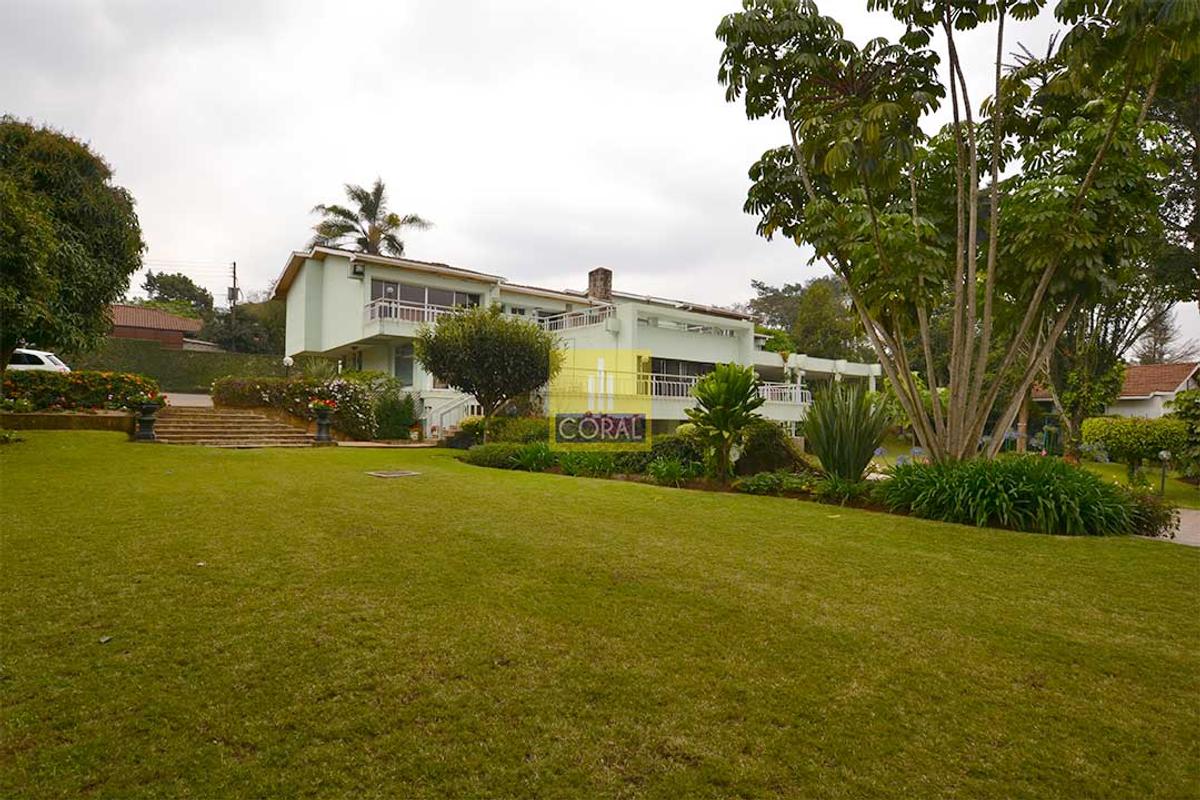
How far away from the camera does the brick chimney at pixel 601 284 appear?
2903 centimetres

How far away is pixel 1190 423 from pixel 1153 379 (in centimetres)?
2844

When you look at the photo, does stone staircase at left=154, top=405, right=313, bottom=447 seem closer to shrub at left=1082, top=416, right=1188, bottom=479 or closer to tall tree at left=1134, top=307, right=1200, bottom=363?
shrub at left=1082, top=416, right=1188, bottom=479

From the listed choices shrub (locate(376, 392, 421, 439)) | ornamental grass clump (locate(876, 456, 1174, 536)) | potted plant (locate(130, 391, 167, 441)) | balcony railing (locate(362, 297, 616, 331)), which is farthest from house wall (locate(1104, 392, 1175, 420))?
potted plant (locate(130, 391, 167, 441))

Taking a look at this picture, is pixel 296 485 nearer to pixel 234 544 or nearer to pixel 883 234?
pixel 234 544

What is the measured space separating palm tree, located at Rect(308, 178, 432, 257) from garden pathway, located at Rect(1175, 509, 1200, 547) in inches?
1213

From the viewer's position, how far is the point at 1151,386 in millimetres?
31969

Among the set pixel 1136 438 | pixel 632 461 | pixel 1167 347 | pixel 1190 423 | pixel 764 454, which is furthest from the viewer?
pixel 1167 347

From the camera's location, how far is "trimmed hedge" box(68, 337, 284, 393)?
88.4 ft

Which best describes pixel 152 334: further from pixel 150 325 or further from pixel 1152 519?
pixel 1152 519

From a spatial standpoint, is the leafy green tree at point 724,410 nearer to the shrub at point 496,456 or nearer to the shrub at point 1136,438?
the shrub at point 496,456

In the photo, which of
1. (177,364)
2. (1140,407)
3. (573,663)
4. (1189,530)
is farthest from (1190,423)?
(177,364)

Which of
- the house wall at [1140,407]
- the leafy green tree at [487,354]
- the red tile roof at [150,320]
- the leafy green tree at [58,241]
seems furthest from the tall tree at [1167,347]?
the red tile roof at [150,320]

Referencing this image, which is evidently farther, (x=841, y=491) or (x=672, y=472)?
(x=672, y=472)

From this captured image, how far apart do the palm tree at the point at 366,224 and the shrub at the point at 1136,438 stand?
29127 millimetres
